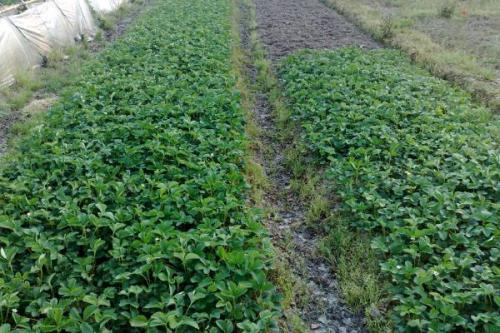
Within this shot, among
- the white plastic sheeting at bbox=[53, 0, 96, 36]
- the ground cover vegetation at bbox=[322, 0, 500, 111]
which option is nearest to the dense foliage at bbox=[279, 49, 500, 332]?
the ground cover vegetation at bbox=[322, 0, 500, 111]

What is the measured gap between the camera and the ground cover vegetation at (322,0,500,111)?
9047 millimetres

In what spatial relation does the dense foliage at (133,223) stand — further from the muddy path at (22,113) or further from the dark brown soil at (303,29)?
the dark brown soil at (303,29)

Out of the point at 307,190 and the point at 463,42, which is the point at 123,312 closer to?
the point at 307,190

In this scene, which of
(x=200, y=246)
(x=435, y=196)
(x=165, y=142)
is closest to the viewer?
(x=200, y=246)

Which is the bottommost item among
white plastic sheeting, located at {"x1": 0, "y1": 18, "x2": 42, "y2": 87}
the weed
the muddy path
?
the weed

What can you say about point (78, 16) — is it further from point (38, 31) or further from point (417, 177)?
point (417, 177)

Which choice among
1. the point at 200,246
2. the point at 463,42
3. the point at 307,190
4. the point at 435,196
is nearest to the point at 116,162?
the point at 200,246

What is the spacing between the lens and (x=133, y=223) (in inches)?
160

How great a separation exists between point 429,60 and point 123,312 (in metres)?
9.38

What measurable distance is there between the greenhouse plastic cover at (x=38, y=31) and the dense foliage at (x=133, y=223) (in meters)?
3.53

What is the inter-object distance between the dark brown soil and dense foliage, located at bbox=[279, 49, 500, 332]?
3.71m

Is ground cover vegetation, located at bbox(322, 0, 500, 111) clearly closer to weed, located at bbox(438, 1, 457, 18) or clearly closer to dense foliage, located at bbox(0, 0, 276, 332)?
weed, located at bbox(438, 1, 457, 18)

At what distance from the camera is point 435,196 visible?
14.9 ft

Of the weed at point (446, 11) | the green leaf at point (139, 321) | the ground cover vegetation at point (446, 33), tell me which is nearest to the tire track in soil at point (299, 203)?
the ground cover vegetation at point (446, 33)
